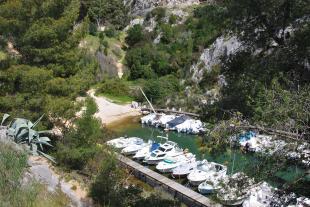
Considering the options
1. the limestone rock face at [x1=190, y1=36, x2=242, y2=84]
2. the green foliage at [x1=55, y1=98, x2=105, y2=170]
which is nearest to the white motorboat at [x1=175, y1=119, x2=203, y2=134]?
the limestone rock face at [x1=190, y1=36, x2=242, y2=84]

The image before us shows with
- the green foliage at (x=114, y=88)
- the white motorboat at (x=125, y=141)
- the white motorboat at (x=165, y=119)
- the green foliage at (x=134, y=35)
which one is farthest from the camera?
the green foliage at (x=134, y=35)

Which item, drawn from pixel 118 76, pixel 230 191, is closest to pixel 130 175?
pixel 230 191

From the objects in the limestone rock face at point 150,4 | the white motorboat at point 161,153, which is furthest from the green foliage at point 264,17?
the limestone rock face at point 150,4

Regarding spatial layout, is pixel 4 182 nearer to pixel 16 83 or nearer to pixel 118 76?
pixel 16 83

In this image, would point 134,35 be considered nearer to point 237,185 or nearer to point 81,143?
point 81,143

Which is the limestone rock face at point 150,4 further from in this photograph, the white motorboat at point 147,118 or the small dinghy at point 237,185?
the small dinghy at point 237,185

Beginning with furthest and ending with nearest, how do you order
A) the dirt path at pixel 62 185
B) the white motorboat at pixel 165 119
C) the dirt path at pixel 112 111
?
the dirt path at pixel 112 111
the white motorboat at pixel 165 119
the dirt path at pixel 62 185

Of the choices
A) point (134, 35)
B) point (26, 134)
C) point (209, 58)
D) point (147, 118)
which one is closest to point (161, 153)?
point (147, 118)

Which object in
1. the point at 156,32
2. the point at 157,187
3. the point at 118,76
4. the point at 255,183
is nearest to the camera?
the point at 255,183
